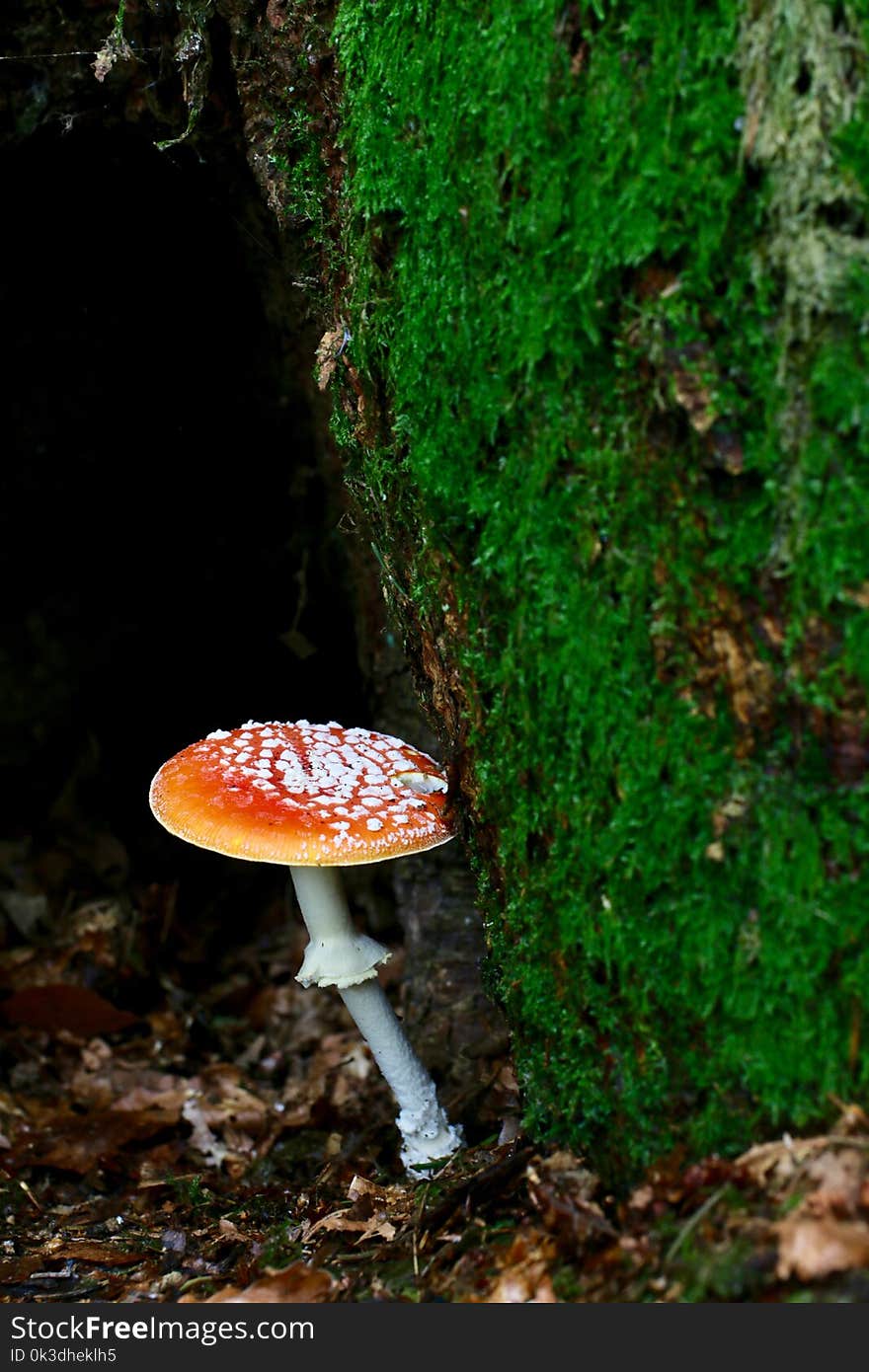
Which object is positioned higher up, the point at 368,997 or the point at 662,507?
the point at 662,507

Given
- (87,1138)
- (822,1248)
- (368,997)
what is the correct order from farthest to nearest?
(87,1138) → (368,997) → (822,1248)

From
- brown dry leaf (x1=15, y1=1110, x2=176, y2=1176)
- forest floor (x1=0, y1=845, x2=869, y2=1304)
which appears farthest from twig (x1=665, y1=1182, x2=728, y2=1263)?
brown dry leaf (x1=15, y1=1110, x2=176, y2=1176)

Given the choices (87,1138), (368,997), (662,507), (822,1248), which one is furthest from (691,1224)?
(87,1138)

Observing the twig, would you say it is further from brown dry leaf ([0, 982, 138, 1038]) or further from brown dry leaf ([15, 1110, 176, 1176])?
brown dry leaf ([0, 982, 138, 1038])

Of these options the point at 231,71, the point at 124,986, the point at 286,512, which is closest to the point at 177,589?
the point at 286,512

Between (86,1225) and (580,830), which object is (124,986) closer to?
(86,1225)

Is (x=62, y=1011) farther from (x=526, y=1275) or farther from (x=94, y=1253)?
(x=526, y=1275)
